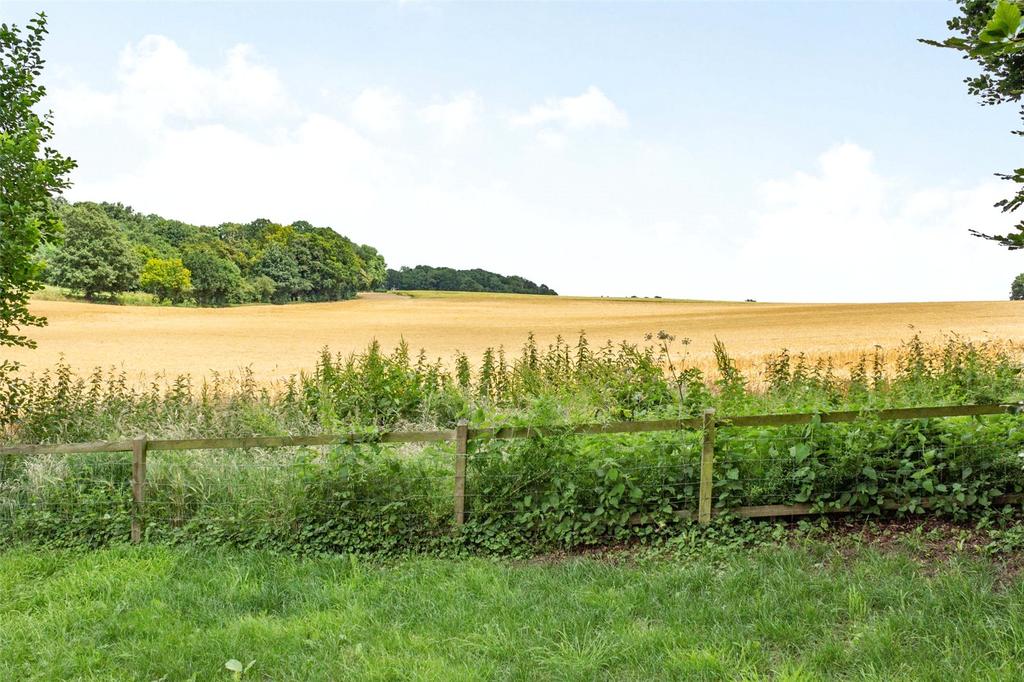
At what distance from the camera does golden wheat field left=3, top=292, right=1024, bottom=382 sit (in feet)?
75.4

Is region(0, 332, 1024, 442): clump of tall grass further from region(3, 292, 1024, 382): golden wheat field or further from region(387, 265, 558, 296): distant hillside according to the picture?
region(387, 265, 558, 296): distant hillside

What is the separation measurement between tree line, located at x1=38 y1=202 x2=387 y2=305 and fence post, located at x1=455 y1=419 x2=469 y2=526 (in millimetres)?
54964

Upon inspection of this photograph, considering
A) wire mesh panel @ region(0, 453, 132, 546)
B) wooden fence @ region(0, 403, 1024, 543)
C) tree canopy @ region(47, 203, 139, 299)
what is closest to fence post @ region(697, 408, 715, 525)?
wooden fence @ region(0, 403, 1024, 543)

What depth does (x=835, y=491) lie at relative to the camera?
22.2 ft

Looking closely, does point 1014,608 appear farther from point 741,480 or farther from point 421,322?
point 421,322

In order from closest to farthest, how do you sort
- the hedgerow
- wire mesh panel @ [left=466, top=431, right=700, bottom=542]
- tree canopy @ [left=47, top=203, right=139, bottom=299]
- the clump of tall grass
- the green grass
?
1. the green grass
2. the hedgerow
3. wire mesh panel @ [left=466, top=431, right=700, bottom=542]
4. the clump of tall grass
5. tree canopy @ [left=47, top=203, right=139, bottom=299]

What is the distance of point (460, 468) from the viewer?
23.4ft

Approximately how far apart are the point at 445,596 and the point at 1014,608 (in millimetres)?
3795

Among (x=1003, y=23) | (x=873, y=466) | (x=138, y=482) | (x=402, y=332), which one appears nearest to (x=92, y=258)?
(x=402, y=332)

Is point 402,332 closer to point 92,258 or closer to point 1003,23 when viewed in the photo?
point 92,258

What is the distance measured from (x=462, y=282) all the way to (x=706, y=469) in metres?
82.6

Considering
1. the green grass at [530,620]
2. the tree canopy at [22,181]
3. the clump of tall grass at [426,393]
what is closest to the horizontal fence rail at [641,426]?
the green grass at [530,620]

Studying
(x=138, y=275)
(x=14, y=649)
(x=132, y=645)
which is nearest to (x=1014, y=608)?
(x=132, y=645)

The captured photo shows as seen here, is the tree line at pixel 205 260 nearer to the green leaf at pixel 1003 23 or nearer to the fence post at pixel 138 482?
the fence post at pixel 138 482
